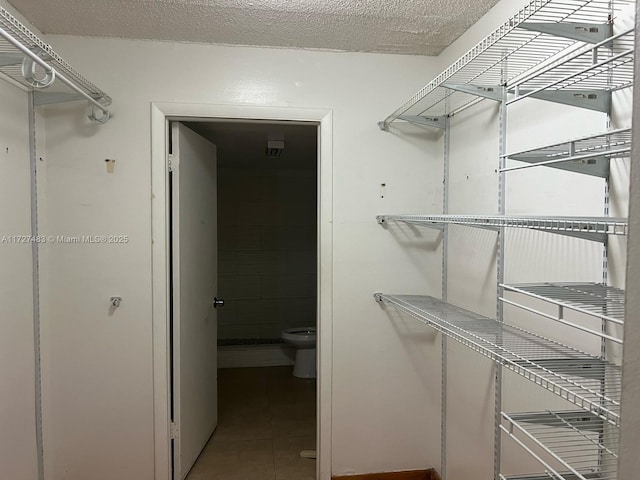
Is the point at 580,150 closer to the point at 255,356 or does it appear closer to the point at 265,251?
the point at 265,251

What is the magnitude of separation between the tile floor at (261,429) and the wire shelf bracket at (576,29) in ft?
A: 7.89

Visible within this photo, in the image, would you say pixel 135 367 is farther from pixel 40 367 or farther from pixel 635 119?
pixel 635 119

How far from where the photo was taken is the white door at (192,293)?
234cm

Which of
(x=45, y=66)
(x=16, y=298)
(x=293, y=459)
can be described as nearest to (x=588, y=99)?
(x=45, y=66)

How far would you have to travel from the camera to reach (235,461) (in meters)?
2.63

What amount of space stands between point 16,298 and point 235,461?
1543 mm

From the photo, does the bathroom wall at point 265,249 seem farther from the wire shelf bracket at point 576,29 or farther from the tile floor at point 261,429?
the wire shelf bracket at point 576,29

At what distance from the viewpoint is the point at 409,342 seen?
7.88ft

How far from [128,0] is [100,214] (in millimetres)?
978

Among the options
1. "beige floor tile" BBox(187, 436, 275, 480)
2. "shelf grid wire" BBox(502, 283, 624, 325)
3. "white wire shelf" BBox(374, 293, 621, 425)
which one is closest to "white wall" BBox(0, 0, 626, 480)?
"white wire shelf" BBox(374, 293, 621, 425)

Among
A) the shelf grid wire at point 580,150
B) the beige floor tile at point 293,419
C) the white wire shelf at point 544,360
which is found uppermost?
the shelf grid wire at point 580,150

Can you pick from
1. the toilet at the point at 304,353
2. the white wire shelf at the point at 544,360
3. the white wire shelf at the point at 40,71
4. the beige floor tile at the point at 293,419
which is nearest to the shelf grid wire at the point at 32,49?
the white wire shelf at the point at 40,71

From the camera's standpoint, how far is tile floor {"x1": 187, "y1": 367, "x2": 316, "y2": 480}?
100 inches

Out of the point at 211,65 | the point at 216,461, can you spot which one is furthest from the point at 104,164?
the point at 216,461
